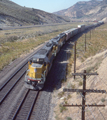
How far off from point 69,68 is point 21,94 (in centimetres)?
982

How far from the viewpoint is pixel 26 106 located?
13.0m

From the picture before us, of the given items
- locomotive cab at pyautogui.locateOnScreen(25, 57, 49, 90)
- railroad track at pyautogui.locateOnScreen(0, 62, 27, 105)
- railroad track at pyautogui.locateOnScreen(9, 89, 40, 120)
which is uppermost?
locomotive cab at pyautogui.locateOnScreen(25, 57, 49, 90)

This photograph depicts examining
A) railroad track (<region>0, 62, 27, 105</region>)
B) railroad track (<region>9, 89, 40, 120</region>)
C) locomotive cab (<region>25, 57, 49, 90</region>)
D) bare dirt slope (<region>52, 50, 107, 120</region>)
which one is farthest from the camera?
locomotive cab (<region>25, 57, 49, 90</region>)

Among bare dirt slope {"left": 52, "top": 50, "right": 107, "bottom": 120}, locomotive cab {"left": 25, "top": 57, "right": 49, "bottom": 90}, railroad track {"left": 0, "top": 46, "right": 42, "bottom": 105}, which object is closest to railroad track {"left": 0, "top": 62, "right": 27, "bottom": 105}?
railroad track {"left": 0, "top": 46, "right": 42, "bottom": 105}

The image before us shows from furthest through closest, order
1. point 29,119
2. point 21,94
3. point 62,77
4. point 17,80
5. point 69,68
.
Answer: point 69,68 → point 62,77 → point 17,80 → point 21,94 → point 29,119

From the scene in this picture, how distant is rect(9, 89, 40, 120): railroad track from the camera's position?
11617 mm

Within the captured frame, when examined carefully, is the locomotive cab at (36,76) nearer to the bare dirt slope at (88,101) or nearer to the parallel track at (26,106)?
the parallel track at (26,106)

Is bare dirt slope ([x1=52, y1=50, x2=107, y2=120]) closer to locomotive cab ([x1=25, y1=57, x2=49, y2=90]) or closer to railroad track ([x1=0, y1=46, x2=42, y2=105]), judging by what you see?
locomotive cab ([x1=25, y1=57, x2=49, y2=90])

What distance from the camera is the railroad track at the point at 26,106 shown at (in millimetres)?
11617

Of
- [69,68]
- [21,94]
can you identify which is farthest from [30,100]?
[69,68]

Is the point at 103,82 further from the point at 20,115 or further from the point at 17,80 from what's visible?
the point at 17,80

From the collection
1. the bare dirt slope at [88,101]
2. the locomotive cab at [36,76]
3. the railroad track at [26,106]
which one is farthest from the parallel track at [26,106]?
the bare dirt slope at [88,101]

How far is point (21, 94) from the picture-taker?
14.9 metres

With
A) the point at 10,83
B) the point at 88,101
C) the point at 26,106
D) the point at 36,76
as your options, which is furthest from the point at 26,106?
the point at 88,101
